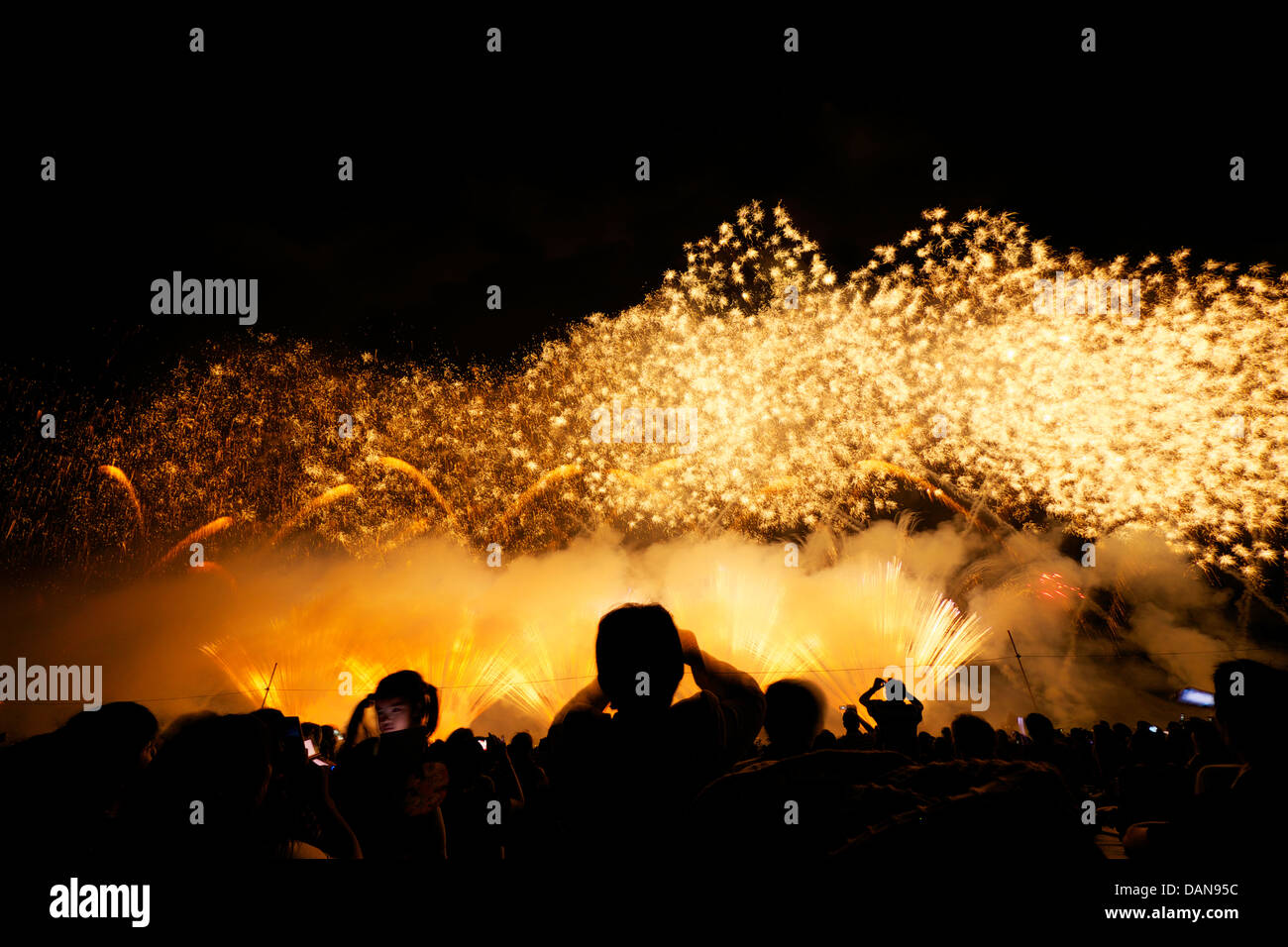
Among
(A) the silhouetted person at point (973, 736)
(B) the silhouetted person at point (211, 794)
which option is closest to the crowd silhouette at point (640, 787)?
(B) the silhouetted person at point (211, 794)

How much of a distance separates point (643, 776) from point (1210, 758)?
14.7 feet

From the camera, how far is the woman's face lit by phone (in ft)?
10.9

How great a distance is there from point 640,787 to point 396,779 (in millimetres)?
1671

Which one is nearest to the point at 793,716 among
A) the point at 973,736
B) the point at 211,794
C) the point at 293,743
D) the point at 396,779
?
the point at 396,779

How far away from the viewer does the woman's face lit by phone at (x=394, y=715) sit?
3320 mm

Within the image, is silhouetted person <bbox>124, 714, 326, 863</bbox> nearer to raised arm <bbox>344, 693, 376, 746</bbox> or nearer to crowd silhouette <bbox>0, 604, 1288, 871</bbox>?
crowd silhouette <bbox>0, 604, 1288, 871</bbox>

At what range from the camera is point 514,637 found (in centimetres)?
2719

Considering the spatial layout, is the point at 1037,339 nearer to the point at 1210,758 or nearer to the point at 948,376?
the point at 948,376

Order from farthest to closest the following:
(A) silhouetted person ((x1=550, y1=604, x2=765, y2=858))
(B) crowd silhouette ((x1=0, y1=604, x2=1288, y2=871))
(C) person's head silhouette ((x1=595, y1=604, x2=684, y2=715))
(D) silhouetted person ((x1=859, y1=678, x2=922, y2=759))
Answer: (D) silhouetted person ((x1=859, y1=678, x2=922, y2=759)), (C) person's head silhouette ((x1=595, y1=604, x2=684, y2=715)), (A) silhouetted person ((x1=550, y1=604, x2=765, y2=858)), (B) crowd silhouette ((x1=0, y1=604, x2=1288, y2=871))

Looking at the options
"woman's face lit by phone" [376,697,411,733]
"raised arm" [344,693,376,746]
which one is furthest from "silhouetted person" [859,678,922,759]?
"raised arm" [344,693,376,746]

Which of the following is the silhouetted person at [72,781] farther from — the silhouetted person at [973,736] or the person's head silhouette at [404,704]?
the silhouetted person at [973,736]

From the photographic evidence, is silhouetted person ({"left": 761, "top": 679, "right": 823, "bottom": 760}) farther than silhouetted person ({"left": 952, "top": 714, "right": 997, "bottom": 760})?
No

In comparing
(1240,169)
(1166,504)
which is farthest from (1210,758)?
(1240,169)

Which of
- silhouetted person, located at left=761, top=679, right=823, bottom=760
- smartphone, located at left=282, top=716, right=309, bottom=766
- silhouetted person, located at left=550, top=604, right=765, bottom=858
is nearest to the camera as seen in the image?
silhouetted person, located at left=550, top=604, right=765, bottom=858
